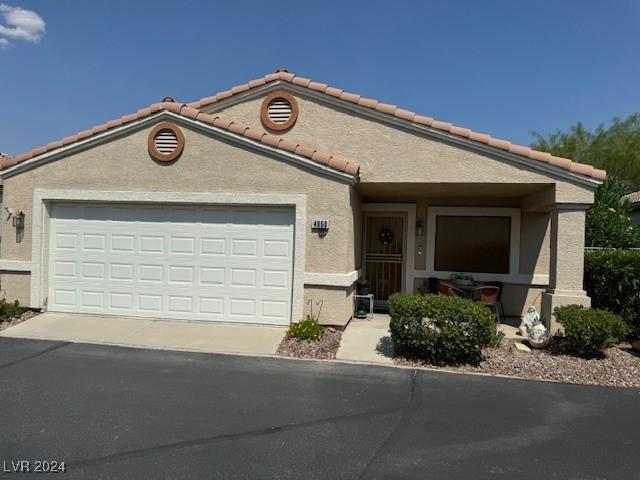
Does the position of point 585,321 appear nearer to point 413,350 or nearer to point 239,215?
point 413,350

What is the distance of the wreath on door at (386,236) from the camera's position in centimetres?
1066

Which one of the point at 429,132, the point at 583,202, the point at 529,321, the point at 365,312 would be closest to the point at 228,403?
the point at 365,312

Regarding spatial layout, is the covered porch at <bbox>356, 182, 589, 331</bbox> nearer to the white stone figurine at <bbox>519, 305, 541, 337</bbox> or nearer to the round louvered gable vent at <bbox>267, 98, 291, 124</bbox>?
the white stone figurine at <bbox>519, 305, 541, 337</bbox>

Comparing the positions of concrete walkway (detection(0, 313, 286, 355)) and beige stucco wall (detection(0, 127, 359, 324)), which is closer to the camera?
concrete walkway (detection(0, 313, 286, 355))

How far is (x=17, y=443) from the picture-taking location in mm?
3818

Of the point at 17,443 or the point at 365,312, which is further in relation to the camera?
the point at 365,312

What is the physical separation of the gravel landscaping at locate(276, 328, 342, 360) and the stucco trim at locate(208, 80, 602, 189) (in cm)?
424

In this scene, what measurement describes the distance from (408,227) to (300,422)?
6.88 meters

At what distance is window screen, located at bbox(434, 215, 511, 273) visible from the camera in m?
10.2

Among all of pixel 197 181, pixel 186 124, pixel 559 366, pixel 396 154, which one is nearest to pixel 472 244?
pixel 396 154

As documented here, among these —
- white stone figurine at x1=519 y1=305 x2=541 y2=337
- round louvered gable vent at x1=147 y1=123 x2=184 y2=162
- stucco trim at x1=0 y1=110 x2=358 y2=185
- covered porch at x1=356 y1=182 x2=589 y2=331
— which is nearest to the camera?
white stone figurine at x1=519 y1=305 x2=541 y2=337

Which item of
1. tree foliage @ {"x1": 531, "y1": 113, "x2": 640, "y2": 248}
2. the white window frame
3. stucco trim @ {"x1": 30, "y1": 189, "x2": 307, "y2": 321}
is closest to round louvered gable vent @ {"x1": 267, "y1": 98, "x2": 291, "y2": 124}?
stucco trim @ {"x1": 30, "y1": 189, "x2": 307, "y2": 321}

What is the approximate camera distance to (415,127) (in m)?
8.37

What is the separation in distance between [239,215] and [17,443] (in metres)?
4.99
